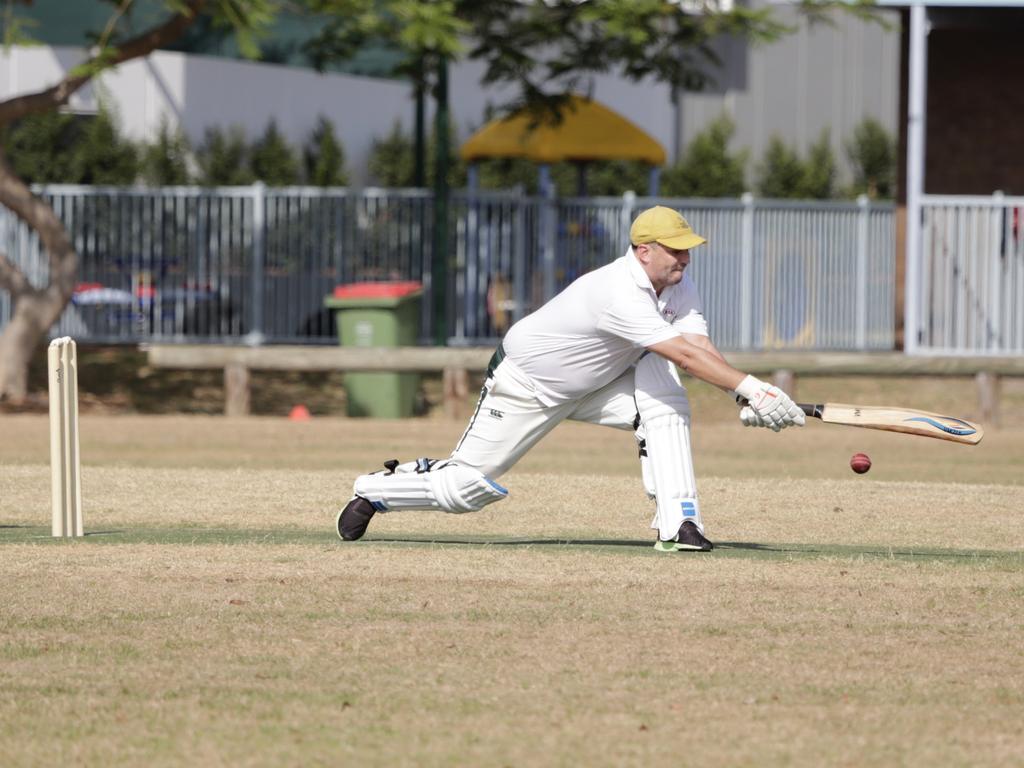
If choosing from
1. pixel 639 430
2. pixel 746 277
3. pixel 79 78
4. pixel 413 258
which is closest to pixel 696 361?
pixel 639 430

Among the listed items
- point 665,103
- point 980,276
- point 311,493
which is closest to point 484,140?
point 980,276

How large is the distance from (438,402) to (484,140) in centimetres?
568

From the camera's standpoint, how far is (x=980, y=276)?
21.4 m

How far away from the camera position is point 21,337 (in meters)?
19.6

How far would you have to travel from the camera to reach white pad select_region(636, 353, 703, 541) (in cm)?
866

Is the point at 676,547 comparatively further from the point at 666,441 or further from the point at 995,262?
the point at 995,262

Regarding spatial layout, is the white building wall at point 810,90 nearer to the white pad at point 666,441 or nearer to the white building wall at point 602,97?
the white building wall at point 602,97

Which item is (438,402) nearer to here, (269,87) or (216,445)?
(216,445)

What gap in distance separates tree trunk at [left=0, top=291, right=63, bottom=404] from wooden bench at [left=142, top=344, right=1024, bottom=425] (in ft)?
4.94

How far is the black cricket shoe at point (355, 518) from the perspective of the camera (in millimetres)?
9094

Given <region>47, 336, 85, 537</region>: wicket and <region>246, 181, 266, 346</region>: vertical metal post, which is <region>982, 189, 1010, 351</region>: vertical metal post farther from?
<region>47, 336, 85, 537</region>: wicket

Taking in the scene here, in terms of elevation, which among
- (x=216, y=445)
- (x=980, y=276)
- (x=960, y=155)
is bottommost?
(x=216, y=445)

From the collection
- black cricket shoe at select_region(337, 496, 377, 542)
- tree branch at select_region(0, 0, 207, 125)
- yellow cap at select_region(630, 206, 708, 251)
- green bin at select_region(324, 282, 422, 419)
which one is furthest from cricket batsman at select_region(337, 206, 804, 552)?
tree branch at select_region(0, 0, 207, 125)

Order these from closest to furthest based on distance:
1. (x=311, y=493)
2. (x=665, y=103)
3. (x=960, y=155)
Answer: (x=311, y=493), (x=960, y=155), (x=665, y=103)
